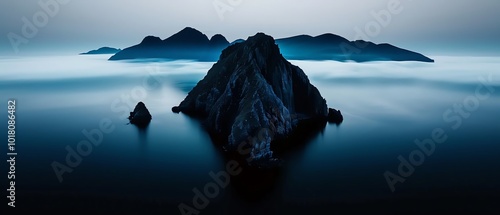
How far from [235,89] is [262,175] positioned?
16.6 meters

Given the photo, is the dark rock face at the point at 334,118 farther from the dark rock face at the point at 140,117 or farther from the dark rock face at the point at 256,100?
the dark rock face at the point at 140,117

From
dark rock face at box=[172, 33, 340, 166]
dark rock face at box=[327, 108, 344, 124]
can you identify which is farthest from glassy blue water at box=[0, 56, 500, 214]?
dark rock face at box=[172, 33, 340, 166]

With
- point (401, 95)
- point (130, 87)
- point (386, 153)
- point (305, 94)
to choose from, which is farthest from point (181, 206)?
point (130, 87)

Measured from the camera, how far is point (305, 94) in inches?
1980

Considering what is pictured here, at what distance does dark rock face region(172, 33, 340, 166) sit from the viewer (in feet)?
110

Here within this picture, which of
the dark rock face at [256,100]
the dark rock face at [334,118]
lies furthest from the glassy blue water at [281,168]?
the dark rock face at [256,100]

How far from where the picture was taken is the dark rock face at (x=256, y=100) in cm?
3359

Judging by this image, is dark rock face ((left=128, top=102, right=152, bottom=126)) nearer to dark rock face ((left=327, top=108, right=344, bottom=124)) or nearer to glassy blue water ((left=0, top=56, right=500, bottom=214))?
glassy blue water ((left=0, top=56, right=500, bottom=214))

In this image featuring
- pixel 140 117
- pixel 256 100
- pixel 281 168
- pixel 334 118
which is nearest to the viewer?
pixel 281 168

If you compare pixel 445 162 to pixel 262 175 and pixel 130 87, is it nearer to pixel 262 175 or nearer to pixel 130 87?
pixel 262 175

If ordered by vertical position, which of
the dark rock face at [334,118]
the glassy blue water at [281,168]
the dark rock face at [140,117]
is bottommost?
the glassy blue water at [281,168]

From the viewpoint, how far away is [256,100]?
36062mm

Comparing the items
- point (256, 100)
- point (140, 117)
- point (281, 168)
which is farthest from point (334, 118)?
point (140, 117)

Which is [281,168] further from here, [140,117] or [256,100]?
[140,117]
